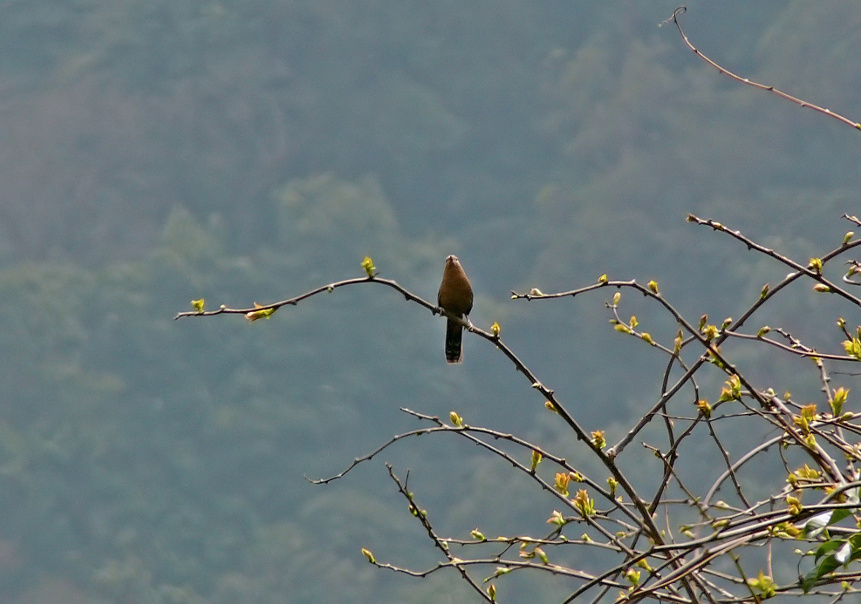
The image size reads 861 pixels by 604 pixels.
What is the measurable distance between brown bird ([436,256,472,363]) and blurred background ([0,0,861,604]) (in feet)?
56.5

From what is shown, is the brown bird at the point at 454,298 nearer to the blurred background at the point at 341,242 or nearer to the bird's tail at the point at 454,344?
the bird's tail at the point at 454,344

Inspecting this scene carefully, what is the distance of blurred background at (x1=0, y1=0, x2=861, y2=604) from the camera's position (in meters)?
32.2

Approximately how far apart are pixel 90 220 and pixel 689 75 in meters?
21.3

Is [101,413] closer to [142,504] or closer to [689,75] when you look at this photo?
[142,504]

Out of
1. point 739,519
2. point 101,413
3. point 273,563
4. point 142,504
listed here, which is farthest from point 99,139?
point 739,519

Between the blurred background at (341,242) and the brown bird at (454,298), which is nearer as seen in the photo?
the brown bird at (454,298)

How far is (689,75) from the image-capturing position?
43.1 meters

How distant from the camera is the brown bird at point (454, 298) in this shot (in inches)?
250

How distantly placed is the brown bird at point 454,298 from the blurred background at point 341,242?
17.2 m

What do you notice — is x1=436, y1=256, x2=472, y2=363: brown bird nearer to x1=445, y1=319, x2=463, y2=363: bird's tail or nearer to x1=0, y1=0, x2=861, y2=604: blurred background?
x1=445, y1=319, x2=463, y2=363: bird's tail

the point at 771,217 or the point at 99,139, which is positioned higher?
the point at 99,139

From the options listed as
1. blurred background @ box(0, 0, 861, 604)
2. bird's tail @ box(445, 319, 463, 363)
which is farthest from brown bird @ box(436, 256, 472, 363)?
blurred background @ box(0, 0, 861, 604)

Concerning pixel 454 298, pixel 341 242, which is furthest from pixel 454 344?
pixel 341 242

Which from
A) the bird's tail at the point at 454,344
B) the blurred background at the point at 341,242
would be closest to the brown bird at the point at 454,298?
the bird's tail at the point at 454,344
